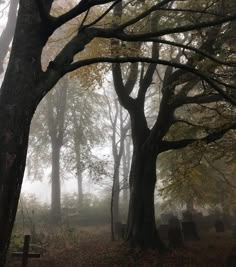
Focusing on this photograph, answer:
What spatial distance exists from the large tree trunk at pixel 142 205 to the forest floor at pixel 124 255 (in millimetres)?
446

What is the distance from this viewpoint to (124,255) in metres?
10.4

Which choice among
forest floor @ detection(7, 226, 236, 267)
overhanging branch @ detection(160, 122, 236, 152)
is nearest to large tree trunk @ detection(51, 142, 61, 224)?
forest floor @ detection(7, 226, 236, 267)

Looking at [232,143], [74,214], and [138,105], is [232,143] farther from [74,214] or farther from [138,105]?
[74,214]

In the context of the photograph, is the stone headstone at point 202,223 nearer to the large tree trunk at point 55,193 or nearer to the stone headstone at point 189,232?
the stone headstone at point 189,232

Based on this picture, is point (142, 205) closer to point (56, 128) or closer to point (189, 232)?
point (189, 232)

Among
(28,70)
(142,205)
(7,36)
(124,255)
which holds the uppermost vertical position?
(7,36)

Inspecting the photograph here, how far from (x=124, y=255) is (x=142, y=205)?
6.82 ft

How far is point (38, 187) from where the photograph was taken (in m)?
126

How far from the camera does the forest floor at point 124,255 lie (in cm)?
948

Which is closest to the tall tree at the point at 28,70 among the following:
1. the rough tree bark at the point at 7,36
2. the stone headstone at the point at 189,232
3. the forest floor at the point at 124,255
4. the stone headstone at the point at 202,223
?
the forest floor at the point at 124,255

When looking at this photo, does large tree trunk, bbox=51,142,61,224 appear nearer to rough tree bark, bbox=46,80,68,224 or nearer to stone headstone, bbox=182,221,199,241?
rough tree bark, bbox=46,80,68,224

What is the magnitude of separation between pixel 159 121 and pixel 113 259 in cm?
508

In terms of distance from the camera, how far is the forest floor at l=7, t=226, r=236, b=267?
9.48 metres

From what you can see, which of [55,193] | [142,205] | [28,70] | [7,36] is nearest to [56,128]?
[55,193]
